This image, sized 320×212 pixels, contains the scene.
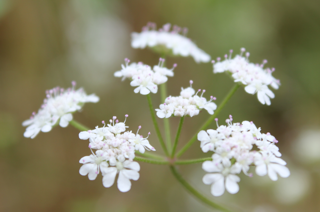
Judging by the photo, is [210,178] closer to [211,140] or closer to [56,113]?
[211,140]

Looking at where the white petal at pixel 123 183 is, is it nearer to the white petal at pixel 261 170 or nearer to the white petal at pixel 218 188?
the white petal at pixel 218 188

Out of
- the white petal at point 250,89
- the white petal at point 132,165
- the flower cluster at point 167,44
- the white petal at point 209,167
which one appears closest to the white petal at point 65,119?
the white petal at point 132,165

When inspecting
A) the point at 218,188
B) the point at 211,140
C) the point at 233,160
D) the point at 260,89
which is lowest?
the point at 218,188

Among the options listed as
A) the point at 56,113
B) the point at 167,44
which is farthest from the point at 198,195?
the point at 167,44

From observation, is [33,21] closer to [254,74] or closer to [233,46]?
[233,46]

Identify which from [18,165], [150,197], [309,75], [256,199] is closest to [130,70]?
[150,197]
